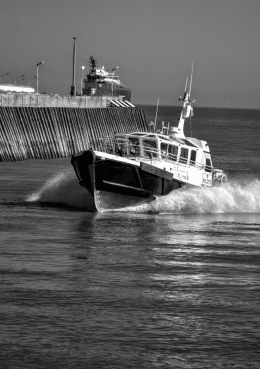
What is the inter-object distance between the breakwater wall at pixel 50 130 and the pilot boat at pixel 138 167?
1971 centimetres

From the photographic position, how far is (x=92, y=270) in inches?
740

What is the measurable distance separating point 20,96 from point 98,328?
44.3 meters

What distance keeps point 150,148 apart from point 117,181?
1863 mm

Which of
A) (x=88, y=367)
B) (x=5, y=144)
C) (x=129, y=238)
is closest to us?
(x=88, y=367)

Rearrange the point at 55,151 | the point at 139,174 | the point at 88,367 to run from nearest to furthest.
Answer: the point at 88,367, the point at 139,174, the point at 55,151

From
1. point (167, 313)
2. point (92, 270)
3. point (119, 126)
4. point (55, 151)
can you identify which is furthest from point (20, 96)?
point (167, 313)

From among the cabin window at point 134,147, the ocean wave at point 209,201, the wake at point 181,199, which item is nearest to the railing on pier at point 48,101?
the wake at point 181,199

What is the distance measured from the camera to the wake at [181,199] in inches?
1219

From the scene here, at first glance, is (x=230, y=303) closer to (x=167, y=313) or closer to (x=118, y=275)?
(x=167, y=313)

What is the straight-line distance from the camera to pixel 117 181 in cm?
2881

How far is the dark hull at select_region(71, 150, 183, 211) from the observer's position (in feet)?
93.4

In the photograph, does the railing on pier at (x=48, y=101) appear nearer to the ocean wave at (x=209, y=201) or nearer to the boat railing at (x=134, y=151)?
the ocean wave at (x=209, y=201)

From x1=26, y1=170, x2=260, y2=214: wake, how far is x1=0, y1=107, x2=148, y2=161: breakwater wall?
1771cm

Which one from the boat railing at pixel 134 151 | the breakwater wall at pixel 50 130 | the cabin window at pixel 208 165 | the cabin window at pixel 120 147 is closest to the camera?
the boat railing at pixel 134 151
